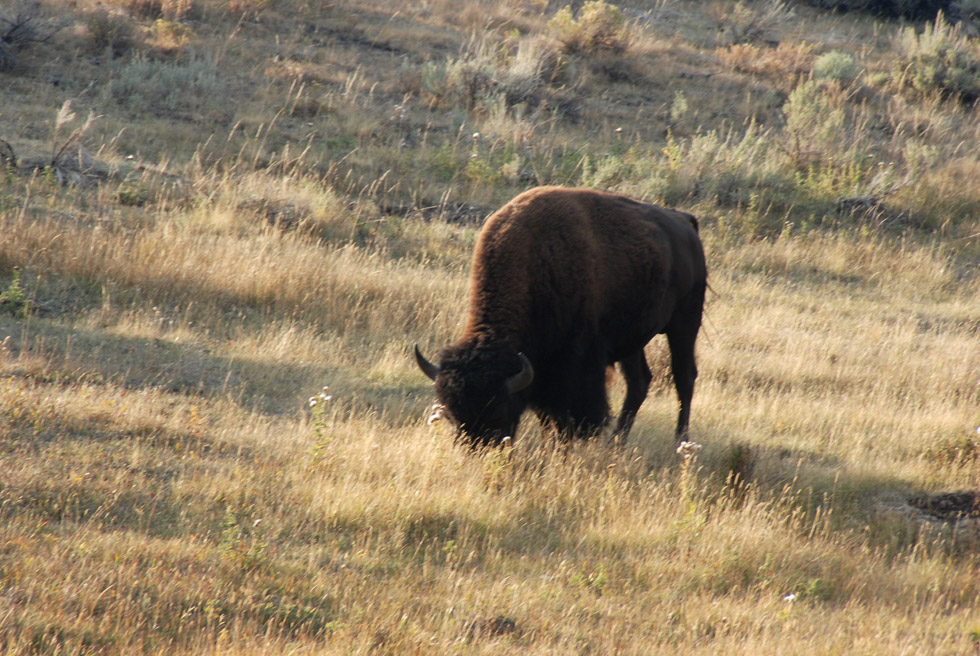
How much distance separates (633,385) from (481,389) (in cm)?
244

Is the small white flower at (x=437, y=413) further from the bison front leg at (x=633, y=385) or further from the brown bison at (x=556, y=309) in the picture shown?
the bison front leg at (x=633, y=385)

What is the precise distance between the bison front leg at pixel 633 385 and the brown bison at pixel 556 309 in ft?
0.59

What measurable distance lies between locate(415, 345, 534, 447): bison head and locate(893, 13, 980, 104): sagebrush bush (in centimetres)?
1893

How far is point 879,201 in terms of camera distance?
1545 cm

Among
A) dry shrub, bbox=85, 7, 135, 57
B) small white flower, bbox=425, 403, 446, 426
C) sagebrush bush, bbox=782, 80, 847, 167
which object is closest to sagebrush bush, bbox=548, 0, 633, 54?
sagebrush bush, bbox=782, 80, 847, 167

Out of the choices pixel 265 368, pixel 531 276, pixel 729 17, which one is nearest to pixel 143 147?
pixel 265 368

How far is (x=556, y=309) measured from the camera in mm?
6410

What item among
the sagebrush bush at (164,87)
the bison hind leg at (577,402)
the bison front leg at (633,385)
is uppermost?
the sagebrush bush at (164,87)

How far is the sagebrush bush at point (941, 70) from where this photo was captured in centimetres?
2072

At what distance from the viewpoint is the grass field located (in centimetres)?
453

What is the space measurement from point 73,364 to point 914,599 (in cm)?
629

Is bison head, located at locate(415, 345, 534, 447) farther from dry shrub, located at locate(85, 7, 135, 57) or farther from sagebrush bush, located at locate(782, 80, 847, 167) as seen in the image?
dry shrub, located at locate(85, 7, 135, 57)

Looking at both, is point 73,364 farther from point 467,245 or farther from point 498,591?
point 467,245

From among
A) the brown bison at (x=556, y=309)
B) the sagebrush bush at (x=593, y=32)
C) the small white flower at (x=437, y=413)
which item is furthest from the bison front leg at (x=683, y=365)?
the sagebrush bush at (x=593, y=32)
